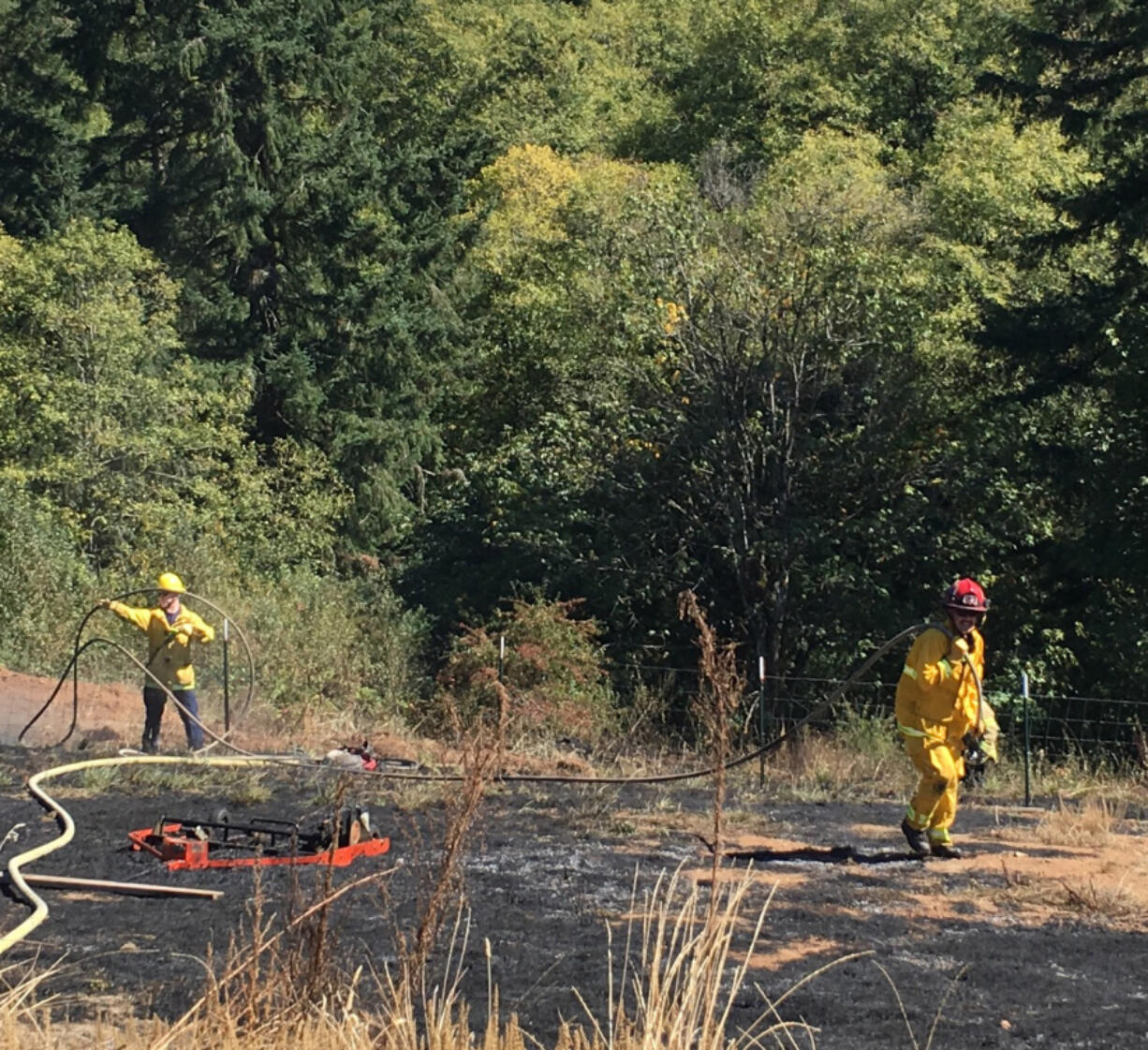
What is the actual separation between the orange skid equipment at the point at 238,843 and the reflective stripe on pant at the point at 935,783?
10.2 ft

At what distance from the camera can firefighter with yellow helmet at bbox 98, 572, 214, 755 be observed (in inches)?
565

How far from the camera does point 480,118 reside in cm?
4809

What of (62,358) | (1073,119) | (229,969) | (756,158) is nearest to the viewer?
(229,969)

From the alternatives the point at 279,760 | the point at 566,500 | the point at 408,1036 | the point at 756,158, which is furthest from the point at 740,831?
the point at 756,158

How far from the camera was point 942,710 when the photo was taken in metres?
9.81

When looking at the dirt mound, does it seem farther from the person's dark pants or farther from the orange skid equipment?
the orange skid equipment

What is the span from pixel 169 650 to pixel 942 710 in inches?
285

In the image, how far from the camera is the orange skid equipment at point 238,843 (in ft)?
30.2

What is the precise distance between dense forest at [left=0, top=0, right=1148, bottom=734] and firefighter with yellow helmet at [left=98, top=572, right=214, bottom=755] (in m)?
5.24

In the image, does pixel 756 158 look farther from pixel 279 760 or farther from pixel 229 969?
pixel 229 969

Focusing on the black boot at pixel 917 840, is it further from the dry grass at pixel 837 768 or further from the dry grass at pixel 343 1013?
the dry grass at pixel 343 1013

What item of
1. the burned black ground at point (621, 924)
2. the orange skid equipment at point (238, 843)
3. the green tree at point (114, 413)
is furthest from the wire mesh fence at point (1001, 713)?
the green tree at point (114, 413)

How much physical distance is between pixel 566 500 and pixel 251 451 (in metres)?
10.2

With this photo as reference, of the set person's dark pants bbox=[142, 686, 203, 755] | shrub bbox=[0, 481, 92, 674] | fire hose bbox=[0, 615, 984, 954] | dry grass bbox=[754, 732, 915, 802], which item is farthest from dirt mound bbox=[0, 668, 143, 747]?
dry grass bbox=[754, 732, 915, 802]
